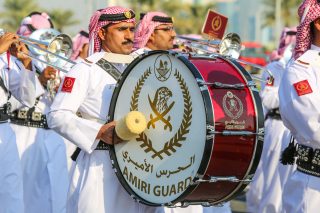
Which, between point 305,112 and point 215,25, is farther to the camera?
point 215,25

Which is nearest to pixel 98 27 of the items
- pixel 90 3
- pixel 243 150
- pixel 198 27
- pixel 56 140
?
pixel 243 150

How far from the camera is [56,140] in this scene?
9.33 m

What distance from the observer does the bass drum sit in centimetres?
537

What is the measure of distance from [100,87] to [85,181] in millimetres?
599

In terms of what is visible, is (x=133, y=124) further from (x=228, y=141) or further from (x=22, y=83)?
(x=22, y=83)

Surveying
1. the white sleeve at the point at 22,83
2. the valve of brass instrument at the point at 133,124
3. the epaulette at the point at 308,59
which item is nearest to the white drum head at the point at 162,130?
the valve of brass instrument at the point at 133,124

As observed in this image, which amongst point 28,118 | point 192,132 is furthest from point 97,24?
point 28,118

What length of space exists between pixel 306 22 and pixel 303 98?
55 centimetres

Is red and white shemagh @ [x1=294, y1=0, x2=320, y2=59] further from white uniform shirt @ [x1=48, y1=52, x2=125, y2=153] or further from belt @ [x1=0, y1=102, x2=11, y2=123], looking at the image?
belt @ [x1=0, y1=102, x2=11, y2=123]

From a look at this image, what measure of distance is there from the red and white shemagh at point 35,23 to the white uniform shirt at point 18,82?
2.91m

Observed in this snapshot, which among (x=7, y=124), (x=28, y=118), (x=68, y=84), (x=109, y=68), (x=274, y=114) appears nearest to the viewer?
(x=68, y=84)

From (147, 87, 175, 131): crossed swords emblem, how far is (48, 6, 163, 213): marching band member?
0.31m

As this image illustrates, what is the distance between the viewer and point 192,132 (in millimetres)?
5465

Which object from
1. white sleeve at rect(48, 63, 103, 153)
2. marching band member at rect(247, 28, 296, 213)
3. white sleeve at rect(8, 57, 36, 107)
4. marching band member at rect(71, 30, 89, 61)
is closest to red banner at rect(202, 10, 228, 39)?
marching band member at rect(247, 28, 296, 213)
